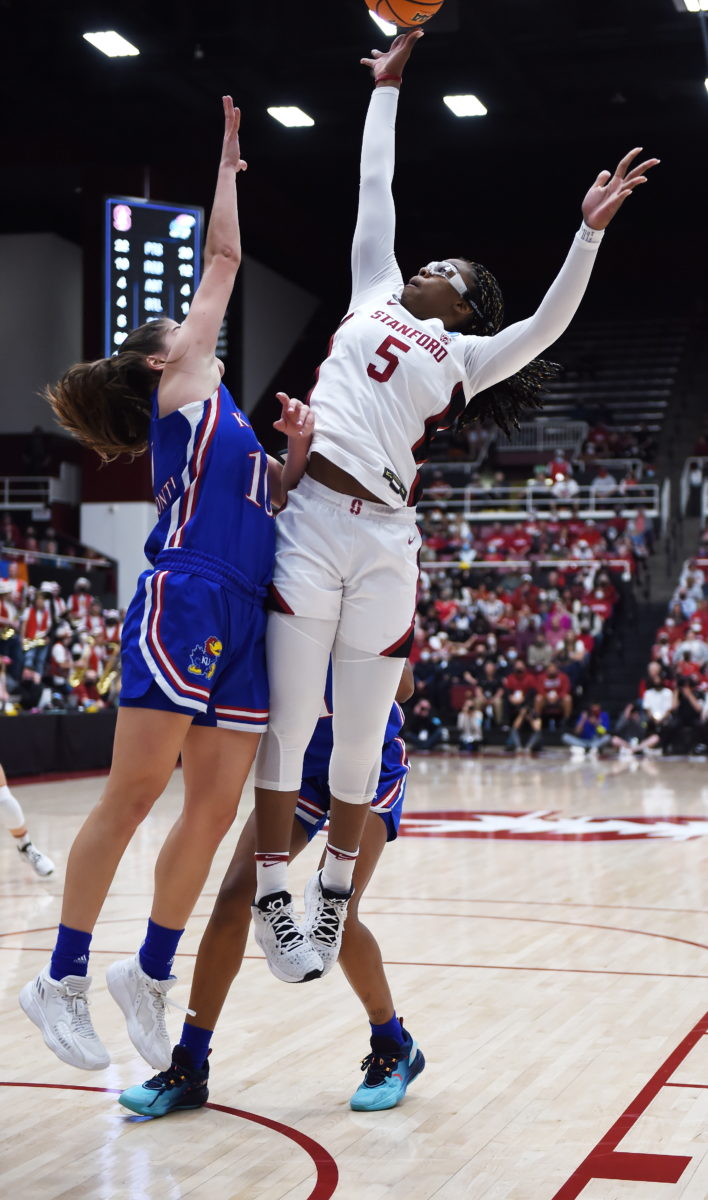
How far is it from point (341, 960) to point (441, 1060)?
0.67m

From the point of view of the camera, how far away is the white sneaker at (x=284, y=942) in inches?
129

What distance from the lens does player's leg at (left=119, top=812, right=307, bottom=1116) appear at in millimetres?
3645

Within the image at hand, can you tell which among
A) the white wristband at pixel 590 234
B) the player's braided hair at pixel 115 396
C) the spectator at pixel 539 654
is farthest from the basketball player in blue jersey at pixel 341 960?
the spectator at pixel 539 654

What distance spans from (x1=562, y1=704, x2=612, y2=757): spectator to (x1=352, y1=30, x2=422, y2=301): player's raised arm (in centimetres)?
1501

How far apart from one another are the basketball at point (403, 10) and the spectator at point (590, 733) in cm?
1500

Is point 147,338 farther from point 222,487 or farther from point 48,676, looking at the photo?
point 48,676

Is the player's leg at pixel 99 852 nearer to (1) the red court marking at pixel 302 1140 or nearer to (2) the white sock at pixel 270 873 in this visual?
(2) the white sock at pixel 270 873

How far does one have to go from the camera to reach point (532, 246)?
2992cm

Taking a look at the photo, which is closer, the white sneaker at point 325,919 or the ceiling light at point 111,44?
the white sneaker at point 325,919

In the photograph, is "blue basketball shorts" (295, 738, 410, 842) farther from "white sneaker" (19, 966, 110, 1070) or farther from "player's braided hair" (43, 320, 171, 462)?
"player's braided hair" (43, 320, 171, 462)

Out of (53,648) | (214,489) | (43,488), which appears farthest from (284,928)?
(43,488)

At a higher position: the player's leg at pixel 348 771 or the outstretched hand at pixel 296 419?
Answer: the outstretched hand at pixel 296 419

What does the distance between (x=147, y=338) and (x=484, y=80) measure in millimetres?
16429

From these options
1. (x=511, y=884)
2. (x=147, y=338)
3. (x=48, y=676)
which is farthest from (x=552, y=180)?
(x=147, y=338)
